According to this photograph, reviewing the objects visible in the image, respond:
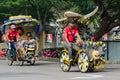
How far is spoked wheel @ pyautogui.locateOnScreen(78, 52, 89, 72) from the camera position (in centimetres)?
1641

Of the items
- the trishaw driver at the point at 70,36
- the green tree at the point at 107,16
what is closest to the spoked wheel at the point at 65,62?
the trishaw driver at the point at 70,36

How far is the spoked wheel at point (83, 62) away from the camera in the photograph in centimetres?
1641

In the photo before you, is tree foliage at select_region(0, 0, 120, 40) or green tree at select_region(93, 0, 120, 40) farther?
tree foliage at select_region(0, 0, 120, 40)

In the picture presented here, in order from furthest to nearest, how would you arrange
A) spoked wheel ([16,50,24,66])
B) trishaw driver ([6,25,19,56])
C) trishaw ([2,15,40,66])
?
trishaw driver ([6,25,19,56]), spoked wheel ([16,50,24,66]), trishaw ([2,15,40,66])

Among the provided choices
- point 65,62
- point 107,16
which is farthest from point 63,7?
point 65,62

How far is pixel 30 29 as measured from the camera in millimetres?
23156

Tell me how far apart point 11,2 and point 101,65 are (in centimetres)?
1509

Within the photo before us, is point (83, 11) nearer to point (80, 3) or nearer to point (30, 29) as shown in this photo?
point (80, 3)

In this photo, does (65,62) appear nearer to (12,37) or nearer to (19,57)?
(19,57)

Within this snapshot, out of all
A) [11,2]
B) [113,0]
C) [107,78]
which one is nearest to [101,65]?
[107,78]

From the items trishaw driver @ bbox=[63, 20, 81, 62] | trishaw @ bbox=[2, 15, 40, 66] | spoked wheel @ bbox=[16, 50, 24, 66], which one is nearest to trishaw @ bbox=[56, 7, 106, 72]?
trishaw driver @ bbox=[63, 20, 81, 62]

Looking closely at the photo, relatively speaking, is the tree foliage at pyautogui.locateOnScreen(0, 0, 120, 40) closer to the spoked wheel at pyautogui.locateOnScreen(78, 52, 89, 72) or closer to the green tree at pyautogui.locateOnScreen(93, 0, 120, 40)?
the green tree at pyautogui.locateOnScreen(93, 0, 120, 40)

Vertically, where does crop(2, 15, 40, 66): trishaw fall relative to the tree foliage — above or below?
below

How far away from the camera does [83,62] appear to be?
651 inches
